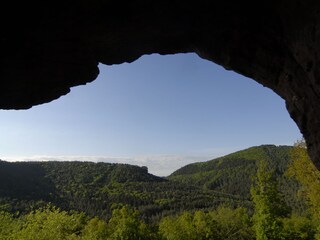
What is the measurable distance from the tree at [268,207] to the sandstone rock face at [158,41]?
34.7 meters

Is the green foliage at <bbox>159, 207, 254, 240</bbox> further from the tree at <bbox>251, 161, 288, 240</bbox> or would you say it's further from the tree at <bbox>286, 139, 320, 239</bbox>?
the tree at <bbox>286, 139, 320, 239</bbox>

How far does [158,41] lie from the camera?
14.4 m

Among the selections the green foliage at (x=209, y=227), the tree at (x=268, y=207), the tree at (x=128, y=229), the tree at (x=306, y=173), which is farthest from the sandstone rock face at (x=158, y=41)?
the green foliage at (x=209, y=227)

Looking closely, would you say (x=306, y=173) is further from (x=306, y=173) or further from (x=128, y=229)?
(x=128, y=229)

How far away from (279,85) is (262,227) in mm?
37310

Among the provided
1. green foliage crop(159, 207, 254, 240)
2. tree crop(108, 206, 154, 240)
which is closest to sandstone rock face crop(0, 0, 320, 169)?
tree crop(108, 206, 154, 240)

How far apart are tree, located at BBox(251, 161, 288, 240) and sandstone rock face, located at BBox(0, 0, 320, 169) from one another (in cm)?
3473

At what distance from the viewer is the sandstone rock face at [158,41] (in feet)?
36.2

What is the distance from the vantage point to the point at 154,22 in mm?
13062

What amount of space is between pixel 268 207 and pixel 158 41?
37995mm

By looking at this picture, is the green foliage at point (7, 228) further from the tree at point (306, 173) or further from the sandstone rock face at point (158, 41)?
the tree at point (306, 173)

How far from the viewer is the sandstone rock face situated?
1103 centimetres

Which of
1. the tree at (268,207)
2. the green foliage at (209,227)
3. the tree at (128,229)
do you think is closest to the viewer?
the tree at (268,207)

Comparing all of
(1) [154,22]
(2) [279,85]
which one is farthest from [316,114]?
(1) [154,22]
